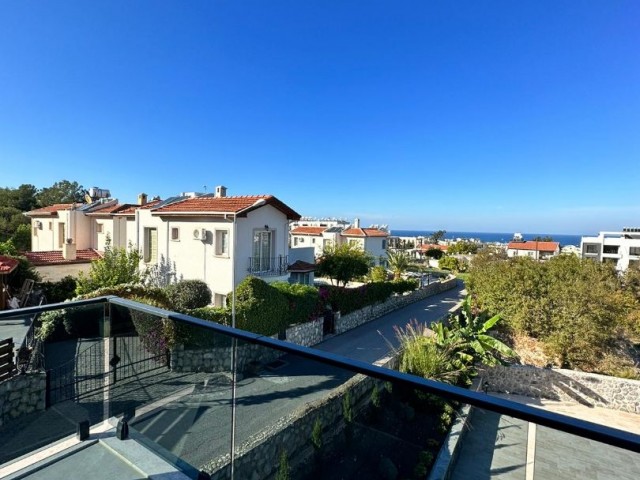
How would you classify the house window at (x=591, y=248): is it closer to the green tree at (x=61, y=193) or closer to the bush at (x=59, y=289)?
the bush at (x=59, y=289)

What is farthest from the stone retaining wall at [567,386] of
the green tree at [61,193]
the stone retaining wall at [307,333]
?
the green tree at [61,193]

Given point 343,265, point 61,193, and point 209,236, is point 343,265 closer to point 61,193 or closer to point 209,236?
point 209,236

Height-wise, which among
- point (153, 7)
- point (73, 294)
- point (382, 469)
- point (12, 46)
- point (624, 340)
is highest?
point (153, 7)

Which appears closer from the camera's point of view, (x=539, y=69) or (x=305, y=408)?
(x=305, y=408)

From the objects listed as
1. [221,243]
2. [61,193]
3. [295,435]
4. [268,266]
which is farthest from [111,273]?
[61,193]

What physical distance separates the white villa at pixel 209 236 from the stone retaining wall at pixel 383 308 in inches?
145

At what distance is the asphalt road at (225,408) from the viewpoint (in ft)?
5.70

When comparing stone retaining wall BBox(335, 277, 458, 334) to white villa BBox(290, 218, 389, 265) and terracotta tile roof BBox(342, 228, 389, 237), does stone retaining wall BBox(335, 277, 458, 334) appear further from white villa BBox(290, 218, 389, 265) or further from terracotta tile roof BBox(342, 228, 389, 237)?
terracotta tile roof BBox(342, 228, 389, 237)

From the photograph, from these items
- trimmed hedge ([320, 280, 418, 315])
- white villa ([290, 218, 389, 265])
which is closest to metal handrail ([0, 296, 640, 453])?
trimmed hedge ([320, 280, 418, 315])

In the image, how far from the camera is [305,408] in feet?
5.88

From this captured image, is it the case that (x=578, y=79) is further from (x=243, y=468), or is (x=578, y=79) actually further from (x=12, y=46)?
(x=12, y=46)

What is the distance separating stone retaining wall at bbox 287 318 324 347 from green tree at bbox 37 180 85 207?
40.1 metres

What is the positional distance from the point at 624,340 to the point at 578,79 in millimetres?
12638

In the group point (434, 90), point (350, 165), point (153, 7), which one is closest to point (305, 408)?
point (153, 7)
